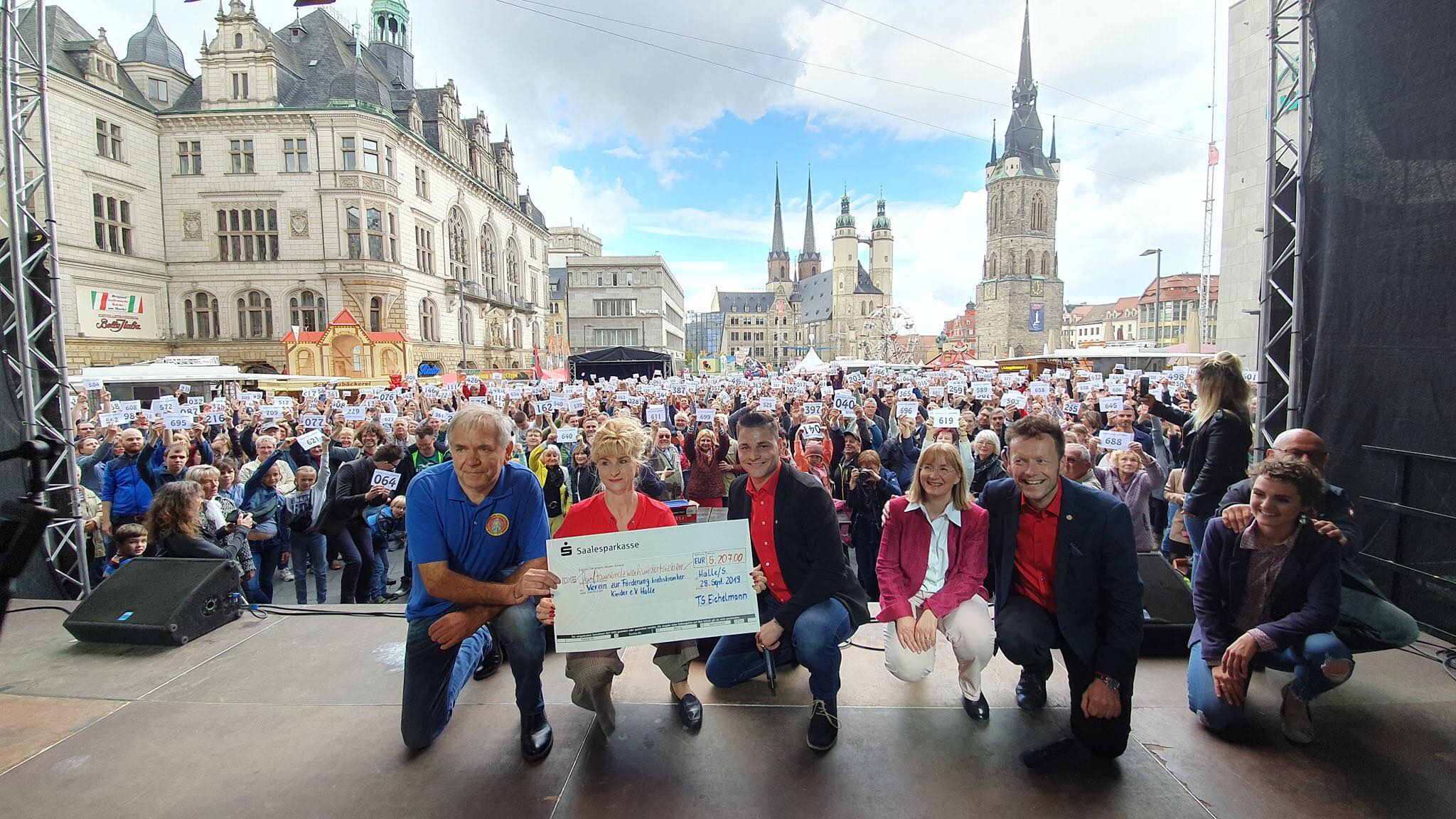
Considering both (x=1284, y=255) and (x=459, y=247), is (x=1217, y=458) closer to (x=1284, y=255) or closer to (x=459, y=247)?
(x=1284, y=255)

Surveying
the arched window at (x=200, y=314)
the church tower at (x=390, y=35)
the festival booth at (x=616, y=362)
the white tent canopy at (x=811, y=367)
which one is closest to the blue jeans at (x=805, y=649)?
the festival booth at (x=616, y=362)

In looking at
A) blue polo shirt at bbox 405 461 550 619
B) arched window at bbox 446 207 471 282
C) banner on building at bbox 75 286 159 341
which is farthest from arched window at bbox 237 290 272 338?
blue polo shirt at bbox 405 461 550 619

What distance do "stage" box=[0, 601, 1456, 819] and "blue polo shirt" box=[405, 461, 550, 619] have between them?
2.70 feet

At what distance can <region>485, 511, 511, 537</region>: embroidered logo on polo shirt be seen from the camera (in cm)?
312

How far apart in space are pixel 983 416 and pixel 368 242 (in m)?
31.9

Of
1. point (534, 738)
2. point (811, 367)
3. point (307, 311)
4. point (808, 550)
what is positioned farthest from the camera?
point (811, 367)

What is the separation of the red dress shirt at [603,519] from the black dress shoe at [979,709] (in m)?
1.78

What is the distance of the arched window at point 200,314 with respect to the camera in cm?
3081

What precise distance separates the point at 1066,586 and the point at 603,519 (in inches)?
90.1

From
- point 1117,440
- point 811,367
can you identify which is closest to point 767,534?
point 1117,440

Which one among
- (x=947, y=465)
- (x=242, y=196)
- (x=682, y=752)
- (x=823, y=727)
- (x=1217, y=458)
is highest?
(x=242, y=196)

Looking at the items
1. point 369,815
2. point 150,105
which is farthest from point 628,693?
point 150,105

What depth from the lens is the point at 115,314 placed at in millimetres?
27266

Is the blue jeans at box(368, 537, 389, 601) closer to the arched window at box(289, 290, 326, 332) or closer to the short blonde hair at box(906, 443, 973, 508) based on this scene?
the short blonde hair at box(906, 443, 973, 508)
